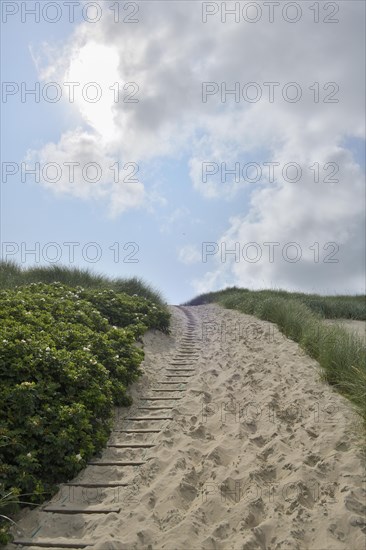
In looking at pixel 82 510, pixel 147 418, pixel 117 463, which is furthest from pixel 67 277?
pixel 82 510

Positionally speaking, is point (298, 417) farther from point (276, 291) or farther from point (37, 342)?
point (276, 291)

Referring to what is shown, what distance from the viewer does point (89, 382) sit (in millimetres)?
6609

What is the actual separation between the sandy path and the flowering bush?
259 mm

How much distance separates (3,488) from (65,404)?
138cm

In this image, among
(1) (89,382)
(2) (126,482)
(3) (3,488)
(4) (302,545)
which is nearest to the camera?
(4) (302,545)

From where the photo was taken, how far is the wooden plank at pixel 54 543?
4301mm

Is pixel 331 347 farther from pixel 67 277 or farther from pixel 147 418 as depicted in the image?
pixel 67 277

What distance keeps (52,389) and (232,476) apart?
7.60 ft

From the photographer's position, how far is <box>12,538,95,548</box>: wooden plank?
14.1ft

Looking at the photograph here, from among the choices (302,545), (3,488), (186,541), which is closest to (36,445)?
(3,488)

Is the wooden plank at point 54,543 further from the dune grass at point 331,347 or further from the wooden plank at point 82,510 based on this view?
the dune grass at point 331,347

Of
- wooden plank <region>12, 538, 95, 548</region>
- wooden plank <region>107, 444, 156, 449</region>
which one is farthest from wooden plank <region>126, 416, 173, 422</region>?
wooden plank <region>12, 538, 95, 548</region>

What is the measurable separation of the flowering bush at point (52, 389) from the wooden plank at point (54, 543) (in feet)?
1.61

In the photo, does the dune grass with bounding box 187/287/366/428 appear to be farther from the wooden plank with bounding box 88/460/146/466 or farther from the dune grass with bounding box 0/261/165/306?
the dune grass with bounding box 0/261/165/306
